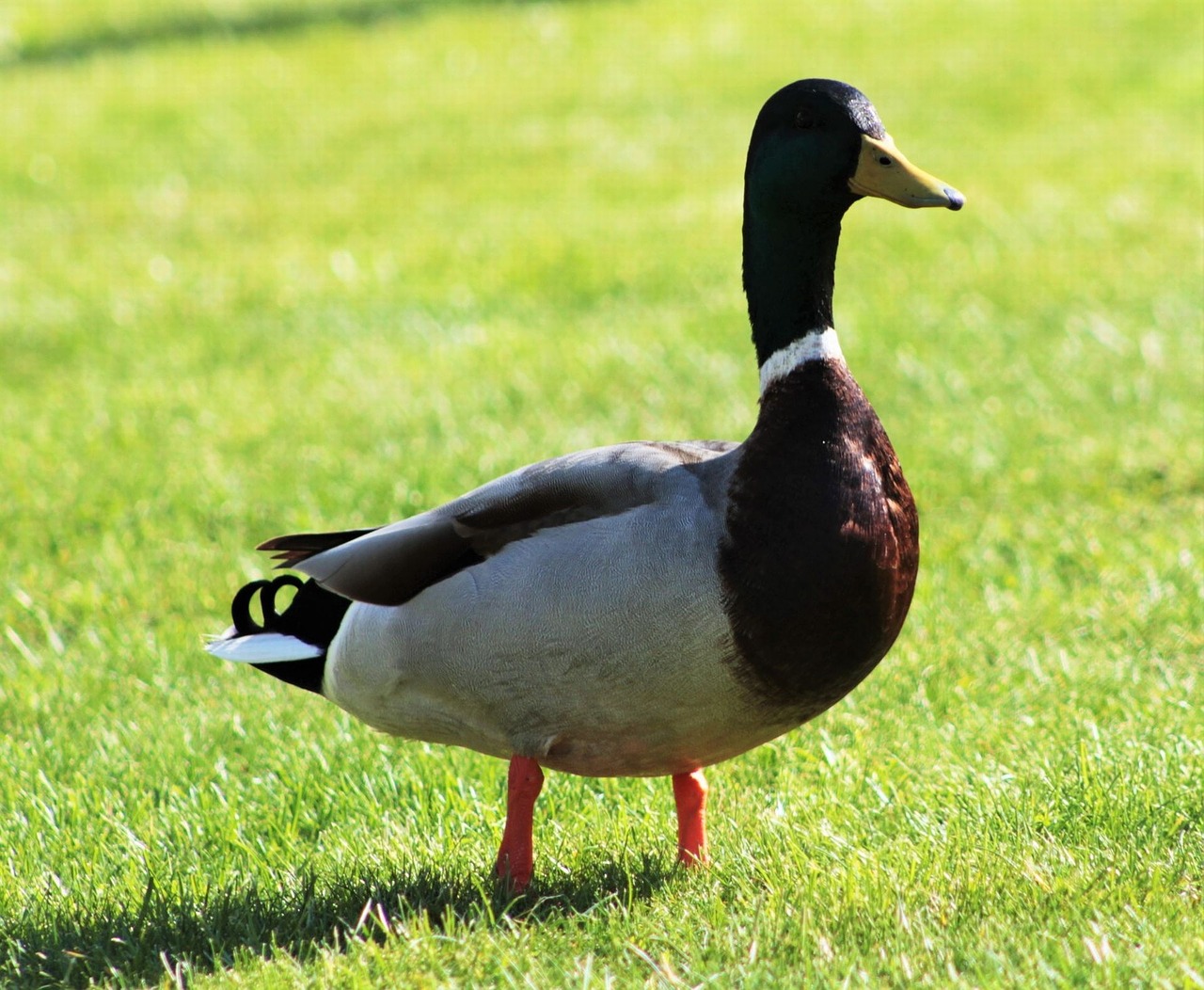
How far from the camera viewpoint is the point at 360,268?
29.3 feet

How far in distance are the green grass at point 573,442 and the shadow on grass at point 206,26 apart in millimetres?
238

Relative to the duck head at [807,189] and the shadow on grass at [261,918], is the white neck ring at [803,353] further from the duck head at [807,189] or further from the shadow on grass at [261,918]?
the shadow on grass at [261,918]

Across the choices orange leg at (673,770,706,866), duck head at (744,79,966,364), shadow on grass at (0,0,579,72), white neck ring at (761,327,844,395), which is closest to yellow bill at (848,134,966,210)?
duck head at (744,79,966,364)

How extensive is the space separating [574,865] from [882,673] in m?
1.29

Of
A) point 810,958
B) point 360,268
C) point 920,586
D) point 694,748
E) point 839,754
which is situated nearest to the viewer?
point 810,958

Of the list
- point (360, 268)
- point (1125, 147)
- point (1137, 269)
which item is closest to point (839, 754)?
point (1137, 269)

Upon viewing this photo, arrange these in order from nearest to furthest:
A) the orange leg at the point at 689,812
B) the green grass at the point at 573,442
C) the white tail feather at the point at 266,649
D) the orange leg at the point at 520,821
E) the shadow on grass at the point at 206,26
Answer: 1. the green grass at the point at 573,442
2. the orange leg at the point at 520,821
3. the orange leg at the point at 689,812
4. the white tail feather at the point at 266,649
5. the shadow on grass at the point at 206,26

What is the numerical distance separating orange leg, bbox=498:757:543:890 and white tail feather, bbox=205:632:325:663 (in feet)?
1.82

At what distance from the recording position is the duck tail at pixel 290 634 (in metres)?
3.58

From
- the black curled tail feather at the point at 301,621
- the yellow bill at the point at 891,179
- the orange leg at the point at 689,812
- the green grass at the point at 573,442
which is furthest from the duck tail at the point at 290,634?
the yellow bill at the point at 891,179

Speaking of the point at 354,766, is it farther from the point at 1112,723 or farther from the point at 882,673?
the point at 1112,723

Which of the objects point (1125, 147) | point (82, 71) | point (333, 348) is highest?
point (82, 71)

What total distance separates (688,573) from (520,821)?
0.66 meters

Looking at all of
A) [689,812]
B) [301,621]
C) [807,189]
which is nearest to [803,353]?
[807,189]
